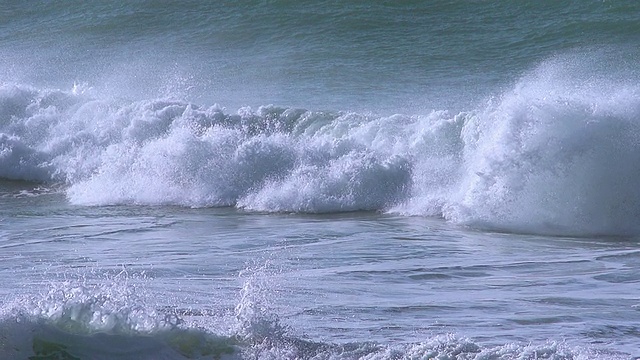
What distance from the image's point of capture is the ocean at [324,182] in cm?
659

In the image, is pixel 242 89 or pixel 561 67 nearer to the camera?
pixel 561 67

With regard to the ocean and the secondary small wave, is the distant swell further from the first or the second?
the secondary small wave

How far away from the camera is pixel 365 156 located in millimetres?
12984

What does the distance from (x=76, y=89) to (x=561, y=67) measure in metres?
6.86

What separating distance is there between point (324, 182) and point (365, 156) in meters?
0.61

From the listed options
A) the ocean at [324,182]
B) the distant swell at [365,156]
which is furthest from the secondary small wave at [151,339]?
the distant swell at [365,156]

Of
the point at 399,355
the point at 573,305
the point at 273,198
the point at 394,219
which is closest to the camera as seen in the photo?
the point at 399,355

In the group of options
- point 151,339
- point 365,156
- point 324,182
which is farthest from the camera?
point 365,156

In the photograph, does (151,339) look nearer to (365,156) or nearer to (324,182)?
(324,182)

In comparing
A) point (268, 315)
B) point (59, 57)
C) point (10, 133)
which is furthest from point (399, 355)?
point (59, 57)

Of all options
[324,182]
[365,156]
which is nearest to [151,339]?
[324,182]

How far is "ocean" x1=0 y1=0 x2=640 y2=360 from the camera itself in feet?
21.6

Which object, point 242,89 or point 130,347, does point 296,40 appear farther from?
point 130,347

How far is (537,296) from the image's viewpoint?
7.68 meters
